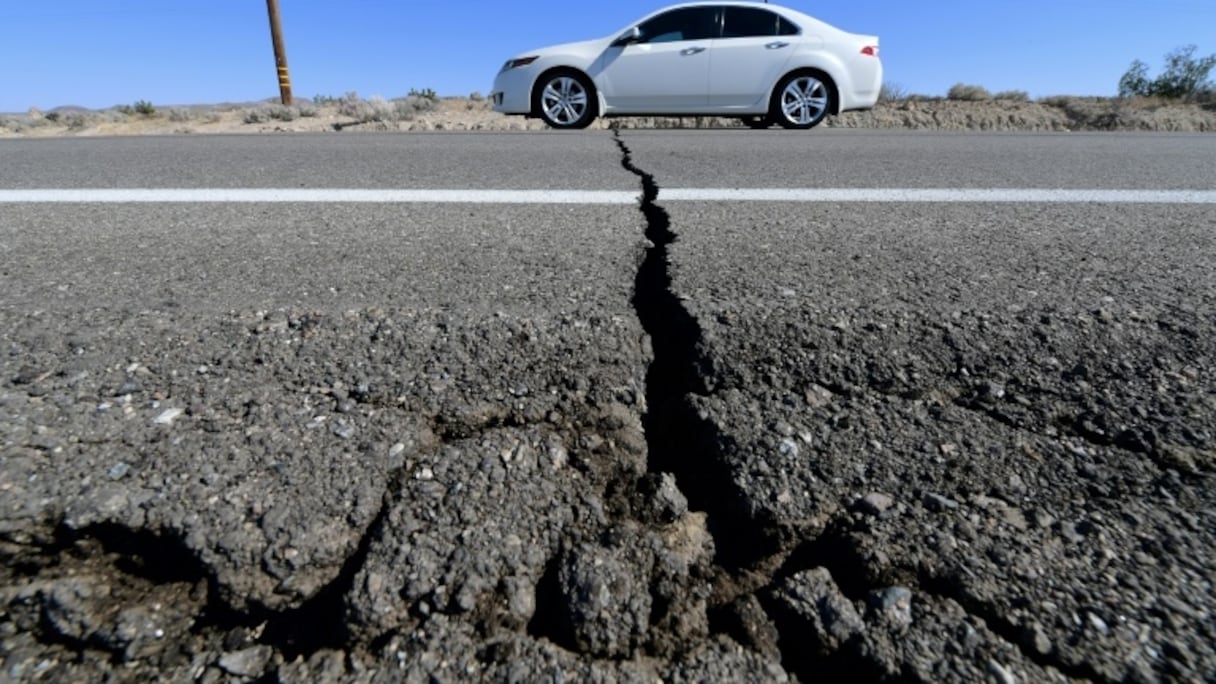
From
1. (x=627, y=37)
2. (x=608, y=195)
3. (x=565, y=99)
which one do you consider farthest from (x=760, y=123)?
(x=608, y=195)

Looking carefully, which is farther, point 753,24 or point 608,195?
point 753,24

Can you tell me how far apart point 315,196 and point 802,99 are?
622cm

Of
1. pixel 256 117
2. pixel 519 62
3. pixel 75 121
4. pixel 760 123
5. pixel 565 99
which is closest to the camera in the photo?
pixel 519 62

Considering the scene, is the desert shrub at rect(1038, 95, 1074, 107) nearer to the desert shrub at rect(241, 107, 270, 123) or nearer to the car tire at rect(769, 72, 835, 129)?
the car tire at rect(769, 72, 835, 129)

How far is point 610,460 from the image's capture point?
130cm

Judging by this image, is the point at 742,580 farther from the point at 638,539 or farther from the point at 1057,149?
the point at 1057,149

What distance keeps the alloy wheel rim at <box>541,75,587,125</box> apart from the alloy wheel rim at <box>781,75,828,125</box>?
2319 mm

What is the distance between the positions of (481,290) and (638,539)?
1.10 meters

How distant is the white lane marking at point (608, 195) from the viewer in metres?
3.26

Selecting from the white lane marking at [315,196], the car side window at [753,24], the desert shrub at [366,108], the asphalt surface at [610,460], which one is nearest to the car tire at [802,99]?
the car side window at [753,24]

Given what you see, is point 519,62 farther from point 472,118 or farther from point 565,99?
point 472,118

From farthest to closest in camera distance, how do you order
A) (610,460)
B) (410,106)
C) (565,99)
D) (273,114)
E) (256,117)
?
(410,106) < (273,114) < (256,117) < (565,99) < (610,460)

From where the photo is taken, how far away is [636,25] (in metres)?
7.80

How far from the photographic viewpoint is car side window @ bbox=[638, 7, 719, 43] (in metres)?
7.86
